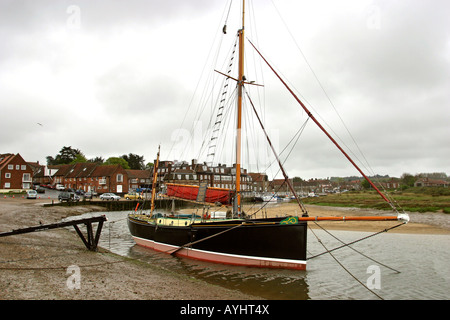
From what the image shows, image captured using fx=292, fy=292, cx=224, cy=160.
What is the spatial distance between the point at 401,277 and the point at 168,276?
1087 cm

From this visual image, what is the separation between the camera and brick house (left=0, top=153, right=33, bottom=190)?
66.5 meters

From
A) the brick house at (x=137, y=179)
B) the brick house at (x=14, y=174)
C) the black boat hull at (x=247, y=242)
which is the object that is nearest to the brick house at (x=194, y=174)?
the black boat hull at (x=247, y=242)

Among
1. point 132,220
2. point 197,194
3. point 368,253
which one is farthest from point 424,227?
point 132,220

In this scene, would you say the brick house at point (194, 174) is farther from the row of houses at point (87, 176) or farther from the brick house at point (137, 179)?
the brick house at point (137, 179)

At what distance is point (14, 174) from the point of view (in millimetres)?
68312

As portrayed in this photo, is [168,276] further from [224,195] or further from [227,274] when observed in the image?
[224,195]

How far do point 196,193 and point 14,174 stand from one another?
67.8 meters

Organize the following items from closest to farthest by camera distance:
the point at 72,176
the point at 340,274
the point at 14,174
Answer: the point at 340,274 < the point at 14,174 < the point at 72,176

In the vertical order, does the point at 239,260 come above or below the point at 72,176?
below

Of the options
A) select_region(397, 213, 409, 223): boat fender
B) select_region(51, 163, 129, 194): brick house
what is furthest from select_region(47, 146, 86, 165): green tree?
select_region(397, 213, 409, 223): boat fender

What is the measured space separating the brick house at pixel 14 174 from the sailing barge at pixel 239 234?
64.5 m

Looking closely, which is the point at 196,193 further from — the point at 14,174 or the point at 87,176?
the point at 87,176

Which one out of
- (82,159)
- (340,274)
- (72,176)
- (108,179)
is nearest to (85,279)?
(340,274)
